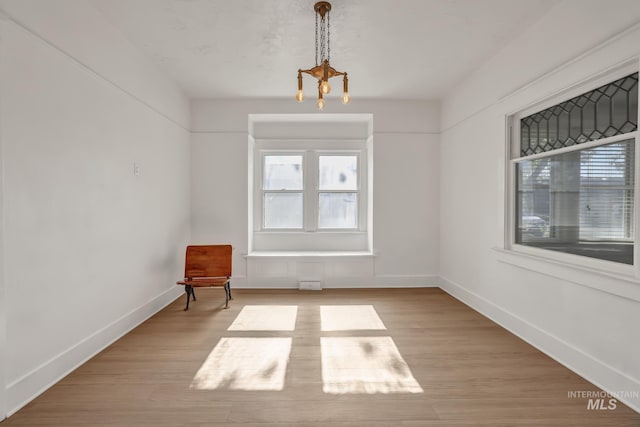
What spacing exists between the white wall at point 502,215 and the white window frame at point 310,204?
1369 millimetres

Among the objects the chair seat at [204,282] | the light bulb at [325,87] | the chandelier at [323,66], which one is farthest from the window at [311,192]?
the light bulb at [325,87]

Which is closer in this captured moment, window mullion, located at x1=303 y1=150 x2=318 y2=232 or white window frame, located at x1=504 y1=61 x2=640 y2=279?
white window frame, located at x1=504 y1=61 x2=640 y2=279

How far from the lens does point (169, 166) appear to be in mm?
4426

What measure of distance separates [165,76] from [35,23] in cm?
204

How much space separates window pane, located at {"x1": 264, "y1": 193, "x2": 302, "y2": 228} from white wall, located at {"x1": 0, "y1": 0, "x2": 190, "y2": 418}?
7.01 feet

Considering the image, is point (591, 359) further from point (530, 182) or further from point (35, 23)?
point (35, 23)

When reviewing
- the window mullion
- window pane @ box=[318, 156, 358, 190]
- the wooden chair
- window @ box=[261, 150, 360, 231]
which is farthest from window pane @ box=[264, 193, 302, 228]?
the wooden chair

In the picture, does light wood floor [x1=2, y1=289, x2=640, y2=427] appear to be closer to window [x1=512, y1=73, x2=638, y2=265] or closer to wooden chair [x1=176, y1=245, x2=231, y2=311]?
→ wooden chair [x1=176, y1=245, x2=231, y2=311]

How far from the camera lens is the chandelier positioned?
8.79 ft

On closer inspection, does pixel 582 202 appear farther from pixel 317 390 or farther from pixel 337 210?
pixel 337 210

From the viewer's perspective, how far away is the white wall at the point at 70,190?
2129 mm

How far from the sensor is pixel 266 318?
3871mm

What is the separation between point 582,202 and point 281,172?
4193mm

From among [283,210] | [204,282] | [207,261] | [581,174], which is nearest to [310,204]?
[283,210]
